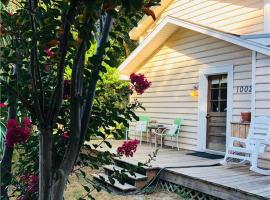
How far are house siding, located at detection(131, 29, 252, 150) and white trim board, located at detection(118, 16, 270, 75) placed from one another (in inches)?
8.2

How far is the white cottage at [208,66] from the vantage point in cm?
650

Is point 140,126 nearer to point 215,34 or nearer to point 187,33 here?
point 187,33

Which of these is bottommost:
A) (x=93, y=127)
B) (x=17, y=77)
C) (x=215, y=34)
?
(x=93, y=127)

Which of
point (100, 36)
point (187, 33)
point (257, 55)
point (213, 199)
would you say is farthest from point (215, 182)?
point (187, 33)

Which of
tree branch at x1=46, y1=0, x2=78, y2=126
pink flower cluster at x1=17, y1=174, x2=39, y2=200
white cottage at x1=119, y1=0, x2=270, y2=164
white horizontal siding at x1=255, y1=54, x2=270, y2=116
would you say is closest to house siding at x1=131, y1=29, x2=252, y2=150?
white cottage at x1=119, y1=0, x2=270, y2=164

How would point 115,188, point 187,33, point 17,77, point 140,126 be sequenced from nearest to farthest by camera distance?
1. point 17,77
2. point 115,188
3. point 187,33
4. point 140,126

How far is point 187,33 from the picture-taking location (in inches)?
347

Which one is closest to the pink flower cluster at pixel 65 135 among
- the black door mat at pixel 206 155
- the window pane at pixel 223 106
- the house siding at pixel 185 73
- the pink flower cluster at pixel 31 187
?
the pink flower cluster at pixel 31 187

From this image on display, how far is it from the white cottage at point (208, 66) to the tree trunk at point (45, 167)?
210 inches

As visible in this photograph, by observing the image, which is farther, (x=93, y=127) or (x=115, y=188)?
(x=115, y=188)

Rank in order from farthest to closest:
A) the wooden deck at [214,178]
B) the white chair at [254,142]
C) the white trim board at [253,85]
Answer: the white trim board at [253,85] < the white chair at [254,142] < the wooden deck at [214,178]

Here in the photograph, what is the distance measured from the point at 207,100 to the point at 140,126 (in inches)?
91.8

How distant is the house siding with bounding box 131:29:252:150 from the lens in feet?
23.5

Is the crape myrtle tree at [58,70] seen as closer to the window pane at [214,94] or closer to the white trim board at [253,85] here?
→ the white trim board at [253,85]
